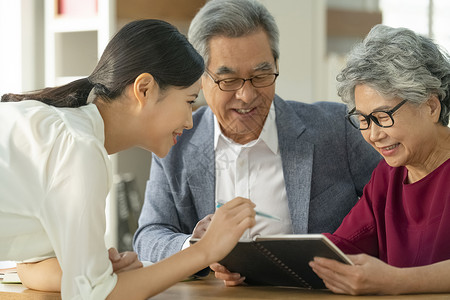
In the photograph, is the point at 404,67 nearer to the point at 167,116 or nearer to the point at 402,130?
the point at 402,130

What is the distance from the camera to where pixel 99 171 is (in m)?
1.31

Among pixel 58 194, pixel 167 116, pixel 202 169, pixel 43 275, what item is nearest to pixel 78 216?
pixel 58 194

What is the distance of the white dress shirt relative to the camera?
2.22 meters

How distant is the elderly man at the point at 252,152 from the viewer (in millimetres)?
2119

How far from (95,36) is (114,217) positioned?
1.02 m

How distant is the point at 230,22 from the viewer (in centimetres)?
213

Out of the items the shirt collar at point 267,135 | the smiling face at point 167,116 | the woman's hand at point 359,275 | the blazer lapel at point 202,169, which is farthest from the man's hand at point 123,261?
the shirt collar at point 267,135

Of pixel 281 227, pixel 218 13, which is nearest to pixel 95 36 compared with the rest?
pixel 218 13

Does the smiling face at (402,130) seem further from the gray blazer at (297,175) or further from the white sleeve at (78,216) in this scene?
the white sleeve at (78,216)

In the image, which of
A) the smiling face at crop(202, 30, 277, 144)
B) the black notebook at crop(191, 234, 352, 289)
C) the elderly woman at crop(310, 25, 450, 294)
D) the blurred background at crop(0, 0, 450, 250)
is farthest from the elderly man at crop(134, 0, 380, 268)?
the blurred background at crop(0, 0, 450, 250)

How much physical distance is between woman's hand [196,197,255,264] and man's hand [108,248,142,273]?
21 cm

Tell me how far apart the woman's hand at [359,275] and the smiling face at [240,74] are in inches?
32.1

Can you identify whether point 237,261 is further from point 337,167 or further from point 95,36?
point 95,36

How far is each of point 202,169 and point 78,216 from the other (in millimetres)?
968
